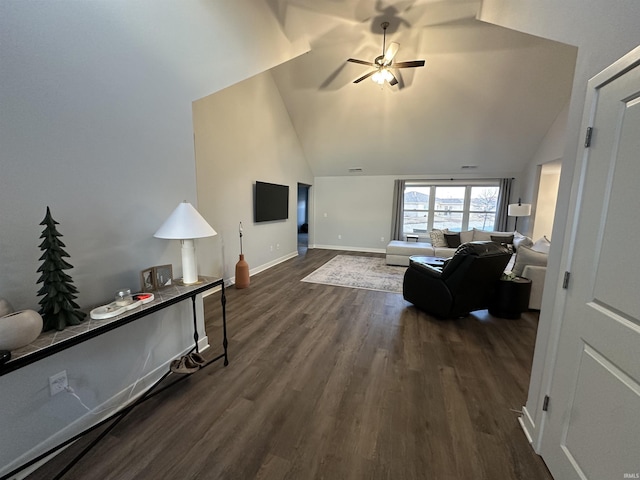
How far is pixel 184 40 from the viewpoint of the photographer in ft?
6.44

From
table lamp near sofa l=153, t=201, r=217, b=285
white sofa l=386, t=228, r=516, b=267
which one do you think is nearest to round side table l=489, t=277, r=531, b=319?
white sofa l=386, t=228, r=516, b=267

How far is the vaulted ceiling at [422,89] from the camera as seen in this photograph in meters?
3.26

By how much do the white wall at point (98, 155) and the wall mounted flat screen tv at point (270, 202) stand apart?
2.60 meters

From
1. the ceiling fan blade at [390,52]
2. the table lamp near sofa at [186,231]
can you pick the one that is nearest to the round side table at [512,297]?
the ceiling fan blade at [390,52]

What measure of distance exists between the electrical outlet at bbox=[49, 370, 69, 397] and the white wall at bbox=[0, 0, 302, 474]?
0.02m

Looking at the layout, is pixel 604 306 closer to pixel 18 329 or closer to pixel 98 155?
pixel 18 329

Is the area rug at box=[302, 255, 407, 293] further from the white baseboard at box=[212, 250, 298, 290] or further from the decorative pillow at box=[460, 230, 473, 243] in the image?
the decorative pillow at box=[460, 230, 473, 243]

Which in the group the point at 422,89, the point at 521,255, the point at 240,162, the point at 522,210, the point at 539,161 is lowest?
the point at 521,255

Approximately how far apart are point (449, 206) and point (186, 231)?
6.89m

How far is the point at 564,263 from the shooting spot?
1.39 metres

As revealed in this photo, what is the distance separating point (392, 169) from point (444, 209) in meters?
1.81

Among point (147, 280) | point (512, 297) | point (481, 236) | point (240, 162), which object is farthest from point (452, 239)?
point (147, 280)

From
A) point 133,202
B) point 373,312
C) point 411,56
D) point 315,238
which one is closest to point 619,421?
point 373,312

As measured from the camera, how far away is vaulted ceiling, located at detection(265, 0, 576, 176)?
326cm
